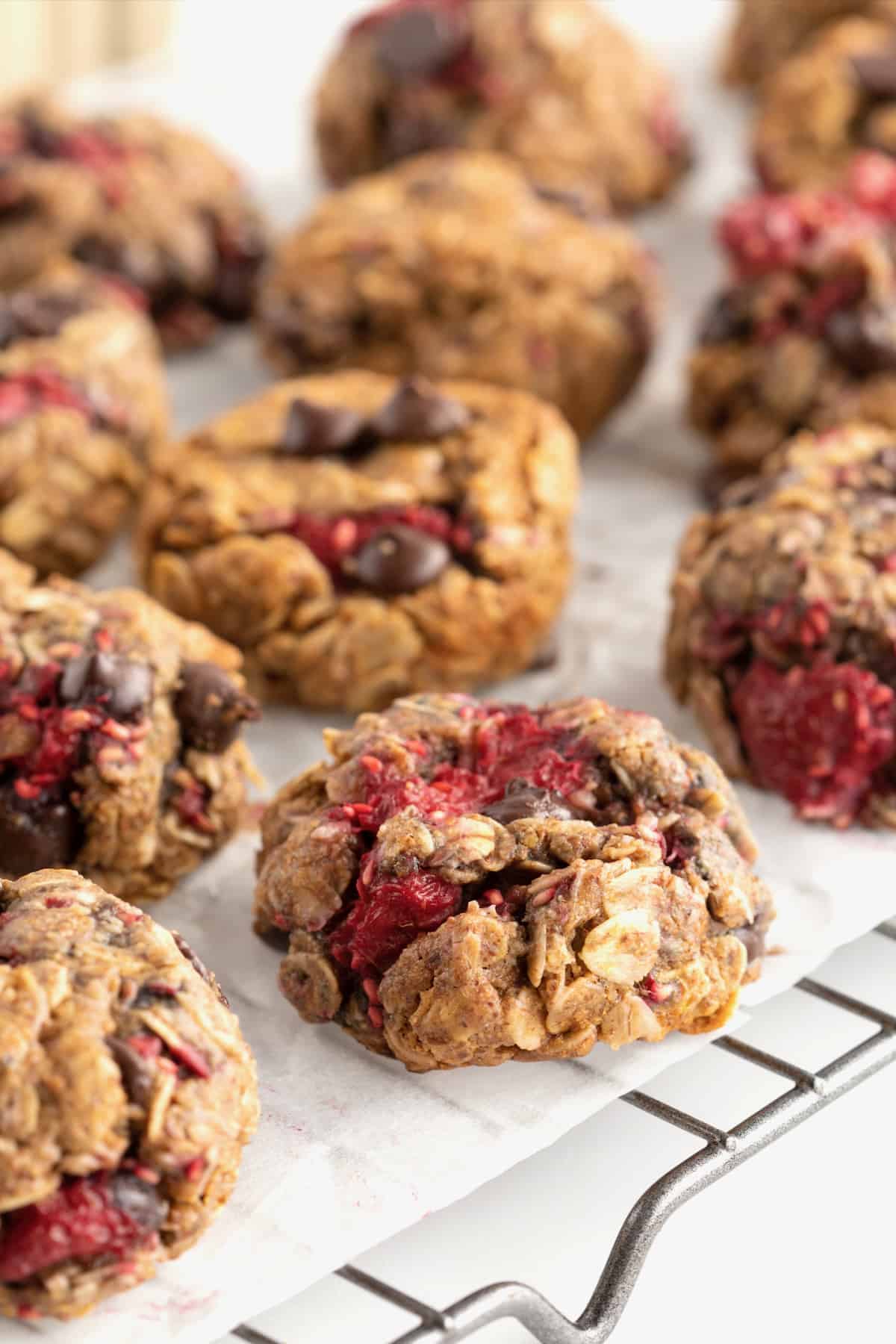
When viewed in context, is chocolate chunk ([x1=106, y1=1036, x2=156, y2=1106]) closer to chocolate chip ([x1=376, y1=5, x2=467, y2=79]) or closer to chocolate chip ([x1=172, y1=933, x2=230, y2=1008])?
chocolate chip ([x1=172, y1=933, x2=230, y2=1008])

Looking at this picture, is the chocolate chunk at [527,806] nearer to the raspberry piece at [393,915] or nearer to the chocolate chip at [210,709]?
the raspberry piece at [393,915]

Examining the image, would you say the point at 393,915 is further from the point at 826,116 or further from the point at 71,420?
the point at 826,116

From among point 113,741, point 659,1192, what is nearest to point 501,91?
point 113,741

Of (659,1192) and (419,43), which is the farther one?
(419,43)

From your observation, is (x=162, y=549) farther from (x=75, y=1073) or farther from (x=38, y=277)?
(x=75, y=1073)

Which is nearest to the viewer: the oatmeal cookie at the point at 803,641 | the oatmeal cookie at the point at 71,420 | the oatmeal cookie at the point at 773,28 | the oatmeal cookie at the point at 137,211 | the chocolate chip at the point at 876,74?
the oatmeal cookie at the point at 803,641

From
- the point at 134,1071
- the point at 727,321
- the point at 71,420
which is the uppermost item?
the point at 727,321

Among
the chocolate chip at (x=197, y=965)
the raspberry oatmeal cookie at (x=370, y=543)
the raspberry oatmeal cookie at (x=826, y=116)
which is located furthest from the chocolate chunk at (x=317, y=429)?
the raspberry oatmeal cookie at (x=826, y=116)
